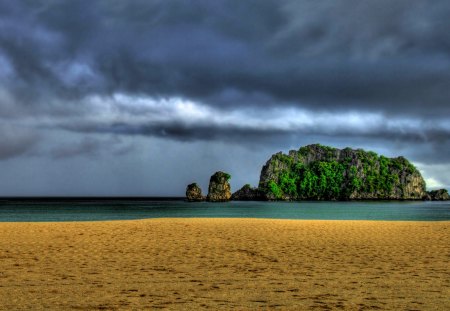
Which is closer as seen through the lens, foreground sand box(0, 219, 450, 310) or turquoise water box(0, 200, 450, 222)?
foreground sand box(0, 219, 450, 310)

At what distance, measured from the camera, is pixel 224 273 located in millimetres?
13648

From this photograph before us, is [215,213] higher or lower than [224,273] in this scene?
lower

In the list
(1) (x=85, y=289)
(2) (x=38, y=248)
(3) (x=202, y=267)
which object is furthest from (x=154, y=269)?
(2) (x=38, y=248)

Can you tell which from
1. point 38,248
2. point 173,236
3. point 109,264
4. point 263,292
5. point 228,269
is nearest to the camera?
point 263,292

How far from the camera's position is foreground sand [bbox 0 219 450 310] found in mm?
9516

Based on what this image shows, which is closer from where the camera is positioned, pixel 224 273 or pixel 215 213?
pixel 224 273

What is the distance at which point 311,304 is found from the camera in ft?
30.0

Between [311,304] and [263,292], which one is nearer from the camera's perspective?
[311,304]

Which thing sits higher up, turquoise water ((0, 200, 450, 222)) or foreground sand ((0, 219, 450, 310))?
foreground sand ((0, 219, 450, 310))

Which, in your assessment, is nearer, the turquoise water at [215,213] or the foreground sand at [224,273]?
the foreground sand at [224,273]

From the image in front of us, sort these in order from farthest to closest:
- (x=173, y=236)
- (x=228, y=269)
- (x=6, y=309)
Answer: (x=173, y=236), (x=228, y=269), (x=6, y=309)

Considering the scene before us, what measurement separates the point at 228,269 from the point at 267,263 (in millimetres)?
2097

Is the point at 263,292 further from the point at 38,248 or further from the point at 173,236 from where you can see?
the point at 173,236

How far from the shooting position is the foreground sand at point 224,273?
9.52 metres
